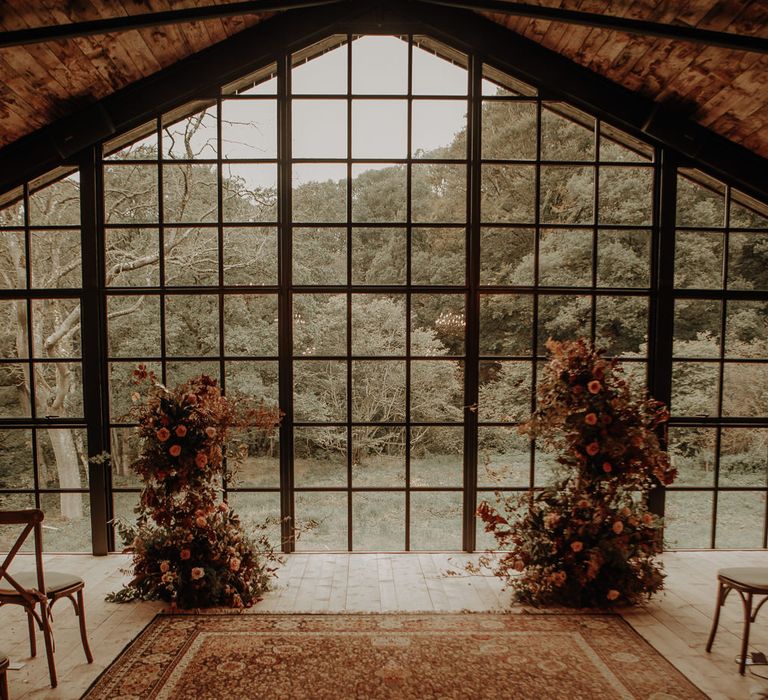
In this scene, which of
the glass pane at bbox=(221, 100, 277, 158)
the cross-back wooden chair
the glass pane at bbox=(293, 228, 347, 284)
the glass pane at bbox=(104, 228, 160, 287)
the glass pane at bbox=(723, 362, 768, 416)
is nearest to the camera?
the cross-back wooden chair

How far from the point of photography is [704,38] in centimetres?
345

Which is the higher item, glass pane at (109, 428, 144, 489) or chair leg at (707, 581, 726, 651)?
glass pane at (109, 428, 144, 489)

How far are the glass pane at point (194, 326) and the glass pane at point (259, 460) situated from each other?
2.80ft

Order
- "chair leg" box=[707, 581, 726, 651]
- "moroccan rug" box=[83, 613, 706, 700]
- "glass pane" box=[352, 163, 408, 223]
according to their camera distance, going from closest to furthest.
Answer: "moroccan rug" box=[83, 613, 706, 700], "chair leg" box=[707, 581, 726, 651], "glass pane" box=[352, 163, 408, 223]

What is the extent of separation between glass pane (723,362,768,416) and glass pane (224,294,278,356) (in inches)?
161

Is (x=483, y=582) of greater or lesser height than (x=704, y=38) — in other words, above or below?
below

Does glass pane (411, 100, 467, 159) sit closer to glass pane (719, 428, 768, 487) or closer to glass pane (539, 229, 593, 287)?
glass pane (539, 229, 593, 287)

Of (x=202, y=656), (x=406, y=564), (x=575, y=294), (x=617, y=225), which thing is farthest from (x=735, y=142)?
(x=202, y=656)

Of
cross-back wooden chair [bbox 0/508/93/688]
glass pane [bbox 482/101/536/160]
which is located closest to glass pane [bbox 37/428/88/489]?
cross-back wooden chair [bbox 0/508/93/688]

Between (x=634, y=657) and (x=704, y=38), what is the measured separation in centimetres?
390

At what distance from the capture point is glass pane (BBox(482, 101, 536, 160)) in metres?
5.13

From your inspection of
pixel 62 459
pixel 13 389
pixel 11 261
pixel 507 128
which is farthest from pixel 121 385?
pixel 507 128

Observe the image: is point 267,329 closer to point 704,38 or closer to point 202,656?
point 202,656

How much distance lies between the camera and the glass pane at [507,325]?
15.4 feet
